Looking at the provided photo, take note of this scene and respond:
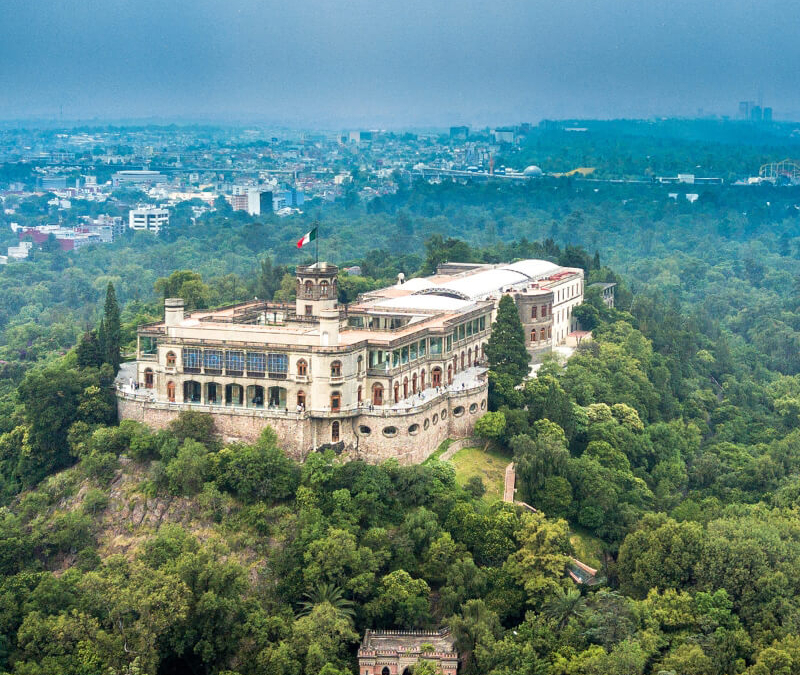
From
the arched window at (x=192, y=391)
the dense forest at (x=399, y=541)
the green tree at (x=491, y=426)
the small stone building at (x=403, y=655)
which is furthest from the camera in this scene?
the green tree at (x=491, y=426)

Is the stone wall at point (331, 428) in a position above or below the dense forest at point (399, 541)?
above

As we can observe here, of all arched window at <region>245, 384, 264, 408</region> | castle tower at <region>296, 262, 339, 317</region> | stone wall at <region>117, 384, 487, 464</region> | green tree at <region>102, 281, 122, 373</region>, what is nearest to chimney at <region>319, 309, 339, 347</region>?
castle tower at <region>296, 262, 339, 317</region>

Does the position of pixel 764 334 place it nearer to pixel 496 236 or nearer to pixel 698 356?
pixel 698 356

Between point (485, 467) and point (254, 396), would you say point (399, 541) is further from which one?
point (254, 396)

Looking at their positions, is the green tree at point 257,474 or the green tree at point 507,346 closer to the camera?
the green tree at point 257,474

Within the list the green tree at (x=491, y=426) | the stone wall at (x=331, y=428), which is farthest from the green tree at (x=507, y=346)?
the stone wall at (x=331, y=428)

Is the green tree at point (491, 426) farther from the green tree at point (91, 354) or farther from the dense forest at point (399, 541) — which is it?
the green tree at point (91, 354)

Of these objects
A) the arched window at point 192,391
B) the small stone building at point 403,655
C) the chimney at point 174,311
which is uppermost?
the chimney at point 174,311
